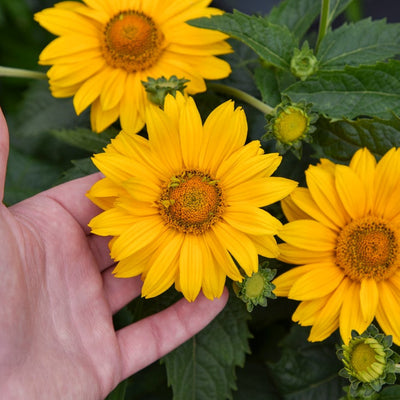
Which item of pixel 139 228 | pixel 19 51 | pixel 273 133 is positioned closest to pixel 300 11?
pixel 273 133

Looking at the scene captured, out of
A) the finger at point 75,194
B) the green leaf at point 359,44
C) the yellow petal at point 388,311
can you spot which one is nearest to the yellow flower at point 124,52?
the finger at point 75,194

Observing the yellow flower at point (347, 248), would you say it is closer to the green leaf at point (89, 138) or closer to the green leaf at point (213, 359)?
the green leaf at point (213, 359)

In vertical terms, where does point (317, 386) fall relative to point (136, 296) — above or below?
below

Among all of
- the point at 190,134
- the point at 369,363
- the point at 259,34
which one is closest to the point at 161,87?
the point at 190,134

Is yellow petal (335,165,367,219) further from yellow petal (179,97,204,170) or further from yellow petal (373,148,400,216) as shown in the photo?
yellow petal (179,97,204,170)

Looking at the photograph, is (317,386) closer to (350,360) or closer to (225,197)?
(350,360)

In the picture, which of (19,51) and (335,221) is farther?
(19,51)

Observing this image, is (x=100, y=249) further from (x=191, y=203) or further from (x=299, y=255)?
(x=299, y=255)
